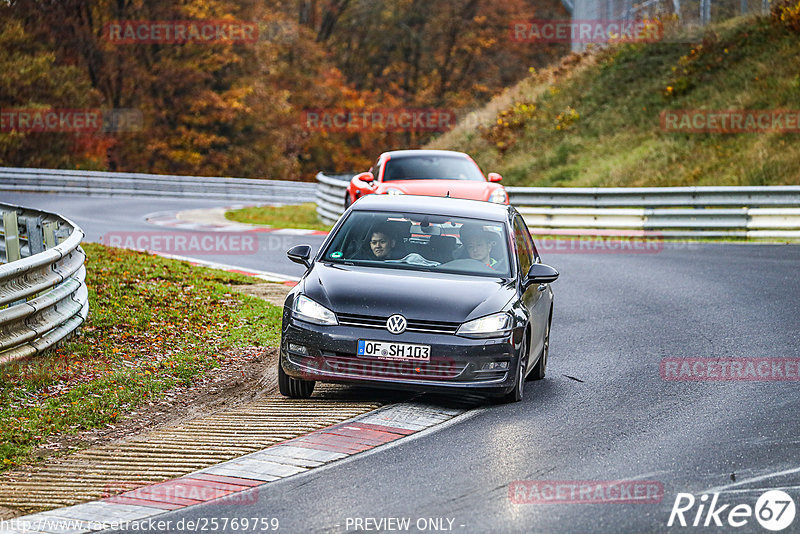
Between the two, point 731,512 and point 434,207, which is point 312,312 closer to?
point 434,207

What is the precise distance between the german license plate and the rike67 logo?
8.36 feet

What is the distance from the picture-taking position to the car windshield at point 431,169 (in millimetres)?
19969

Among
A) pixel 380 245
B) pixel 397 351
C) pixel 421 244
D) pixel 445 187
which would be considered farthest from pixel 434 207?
pixel 445 187

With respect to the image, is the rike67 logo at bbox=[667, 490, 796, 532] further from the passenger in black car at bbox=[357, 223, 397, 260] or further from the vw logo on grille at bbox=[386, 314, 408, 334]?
the passenger in black car at bbox=[357, 223, 397, 260]

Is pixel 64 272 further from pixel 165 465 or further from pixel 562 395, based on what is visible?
pixel 562 395

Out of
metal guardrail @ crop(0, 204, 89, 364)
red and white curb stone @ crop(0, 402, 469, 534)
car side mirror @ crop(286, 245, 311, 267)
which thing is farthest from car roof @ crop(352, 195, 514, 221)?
metal guardrail @ crop(0, 204, 89, 364)

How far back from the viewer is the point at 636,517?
5887 mm

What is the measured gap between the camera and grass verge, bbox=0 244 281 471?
8.25 metres

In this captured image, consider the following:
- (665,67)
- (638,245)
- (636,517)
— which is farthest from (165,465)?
(665,67)

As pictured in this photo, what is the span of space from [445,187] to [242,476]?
12.6m

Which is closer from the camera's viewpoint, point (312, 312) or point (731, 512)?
point (731, 512)

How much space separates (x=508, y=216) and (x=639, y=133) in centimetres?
2606

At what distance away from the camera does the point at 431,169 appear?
20.1 m

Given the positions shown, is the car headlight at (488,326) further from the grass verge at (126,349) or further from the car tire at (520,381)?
the grass verge at (126,349)
